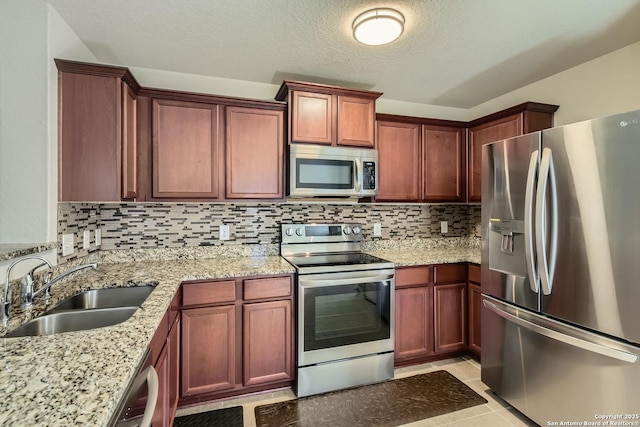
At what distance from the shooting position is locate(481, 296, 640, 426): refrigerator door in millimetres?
1457

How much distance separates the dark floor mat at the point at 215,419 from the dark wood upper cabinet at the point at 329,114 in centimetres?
199

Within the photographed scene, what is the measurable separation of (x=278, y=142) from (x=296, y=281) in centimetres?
112

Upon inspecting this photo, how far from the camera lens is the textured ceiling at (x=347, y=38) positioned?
1703 mm

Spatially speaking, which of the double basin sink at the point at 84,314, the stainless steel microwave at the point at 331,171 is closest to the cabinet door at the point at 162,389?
the double basin sink at the point at 84,314

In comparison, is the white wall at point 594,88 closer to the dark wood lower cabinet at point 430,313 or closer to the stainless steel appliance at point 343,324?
the dark wood lower cabinet at point 430,313

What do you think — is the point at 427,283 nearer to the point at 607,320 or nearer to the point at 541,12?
the point at 607,320

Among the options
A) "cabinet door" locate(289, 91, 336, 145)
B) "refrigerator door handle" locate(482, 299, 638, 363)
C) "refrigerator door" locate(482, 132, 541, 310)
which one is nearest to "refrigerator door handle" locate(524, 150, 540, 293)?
"refrigerator door" locate(482, 132, 541, 310)

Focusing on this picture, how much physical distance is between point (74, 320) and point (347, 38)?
85.3 inches

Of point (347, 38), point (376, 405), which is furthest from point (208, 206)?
point (376, 405)

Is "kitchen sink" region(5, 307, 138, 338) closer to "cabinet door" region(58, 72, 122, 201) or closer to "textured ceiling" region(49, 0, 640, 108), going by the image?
"cabinet door" region(58, 72, 122, 201)

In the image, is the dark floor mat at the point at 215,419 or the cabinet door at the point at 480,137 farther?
the cabinet door at the point at 480,137

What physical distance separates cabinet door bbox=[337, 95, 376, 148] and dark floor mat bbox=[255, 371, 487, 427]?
1937 millimetres

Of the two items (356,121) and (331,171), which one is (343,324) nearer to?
(331,171)

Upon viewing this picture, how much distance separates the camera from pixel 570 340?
1618 mm
